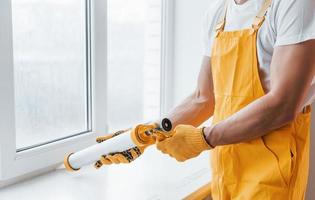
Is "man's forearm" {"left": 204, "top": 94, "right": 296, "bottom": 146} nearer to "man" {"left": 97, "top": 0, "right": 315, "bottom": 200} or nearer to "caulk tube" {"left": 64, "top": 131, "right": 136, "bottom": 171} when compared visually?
"man" {"left": 97, "top": 0, "right": 315, "bottom": 200}

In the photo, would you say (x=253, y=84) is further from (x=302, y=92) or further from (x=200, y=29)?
(x=200, y=29)

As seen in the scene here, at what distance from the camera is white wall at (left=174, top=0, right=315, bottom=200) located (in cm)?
200

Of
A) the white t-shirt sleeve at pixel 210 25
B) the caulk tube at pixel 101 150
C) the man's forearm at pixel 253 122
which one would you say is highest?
the white t-shirt sleeve at pixel 210 25

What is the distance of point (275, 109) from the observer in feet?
3.28

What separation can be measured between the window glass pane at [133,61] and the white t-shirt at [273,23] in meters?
0.65

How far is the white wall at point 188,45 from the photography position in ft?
6.55

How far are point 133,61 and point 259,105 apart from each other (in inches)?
41.9

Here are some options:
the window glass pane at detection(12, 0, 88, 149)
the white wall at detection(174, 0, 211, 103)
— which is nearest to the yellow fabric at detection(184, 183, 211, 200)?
the window glass pane at detection(12, 0, 88, 149)

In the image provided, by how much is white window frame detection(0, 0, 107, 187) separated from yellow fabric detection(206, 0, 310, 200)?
0.64 m

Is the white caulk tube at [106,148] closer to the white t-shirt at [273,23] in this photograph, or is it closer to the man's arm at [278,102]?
the man's arm at [278,102]

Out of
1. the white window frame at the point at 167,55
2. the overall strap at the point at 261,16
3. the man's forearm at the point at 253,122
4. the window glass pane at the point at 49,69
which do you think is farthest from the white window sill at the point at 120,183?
the overall strap at the point at 261,16

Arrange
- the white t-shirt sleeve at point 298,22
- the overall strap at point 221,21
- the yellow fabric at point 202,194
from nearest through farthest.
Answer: the white t-shirt sleeve at point 298,22 < the overall strap at point 221,21 < the yellow fabric at point 202,194

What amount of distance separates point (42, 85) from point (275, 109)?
0.89 meters

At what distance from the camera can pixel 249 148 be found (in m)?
1.11
